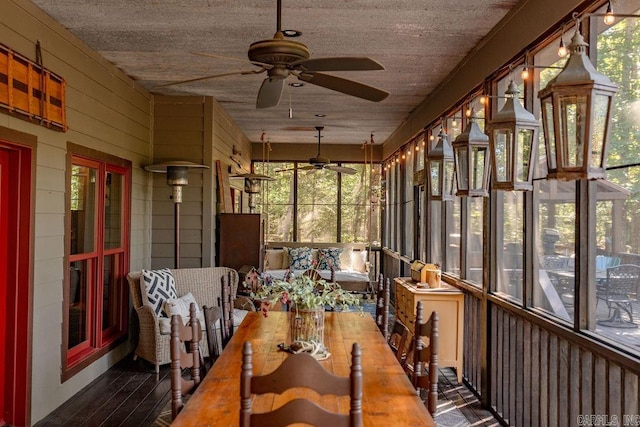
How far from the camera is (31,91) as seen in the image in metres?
3.72

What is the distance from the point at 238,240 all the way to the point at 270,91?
387 cm

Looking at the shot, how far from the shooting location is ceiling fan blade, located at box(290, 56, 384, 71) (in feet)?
9.31

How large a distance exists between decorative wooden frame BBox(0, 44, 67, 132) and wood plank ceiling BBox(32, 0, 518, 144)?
481 millimetres

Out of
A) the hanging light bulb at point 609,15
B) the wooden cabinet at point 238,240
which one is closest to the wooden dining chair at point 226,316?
the hanging light bulb at point 609,15

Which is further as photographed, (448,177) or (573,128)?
(448,177)

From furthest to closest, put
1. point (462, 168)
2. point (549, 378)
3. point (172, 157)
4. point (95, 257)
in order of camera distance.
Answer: point (172, 157) → point (95, 257) → point (462, 168) → point (549, 378)

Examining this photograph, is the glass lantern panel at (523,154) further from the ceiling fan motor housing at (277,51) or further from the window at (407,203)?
the window at (407,203)

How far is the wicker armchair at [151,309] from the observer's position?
17.5 feet

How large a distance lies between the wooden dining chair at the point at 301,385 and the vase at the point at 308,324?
124 centimetres

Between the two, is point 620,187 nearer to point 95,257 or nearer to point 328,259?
point 95,257

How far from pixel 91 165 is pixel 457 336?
374 cm

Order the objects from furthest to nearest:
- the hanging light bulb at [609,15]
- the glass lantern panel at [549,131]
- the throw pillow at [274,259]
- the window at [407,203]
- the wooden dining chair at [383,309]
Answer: the throw pillow at [274,259], the window at [407,203], the wooden dining chair at [383,309], the hanging light bulb at [609,15], the glass lantern panel at [549,131]

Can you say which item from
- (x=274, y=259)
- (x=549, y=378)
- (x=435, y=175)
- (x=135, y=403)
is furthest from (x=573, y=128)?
(x=274, y=259)

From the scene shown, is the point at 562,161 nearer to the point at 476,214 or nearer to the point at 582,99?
the point at 582,99
